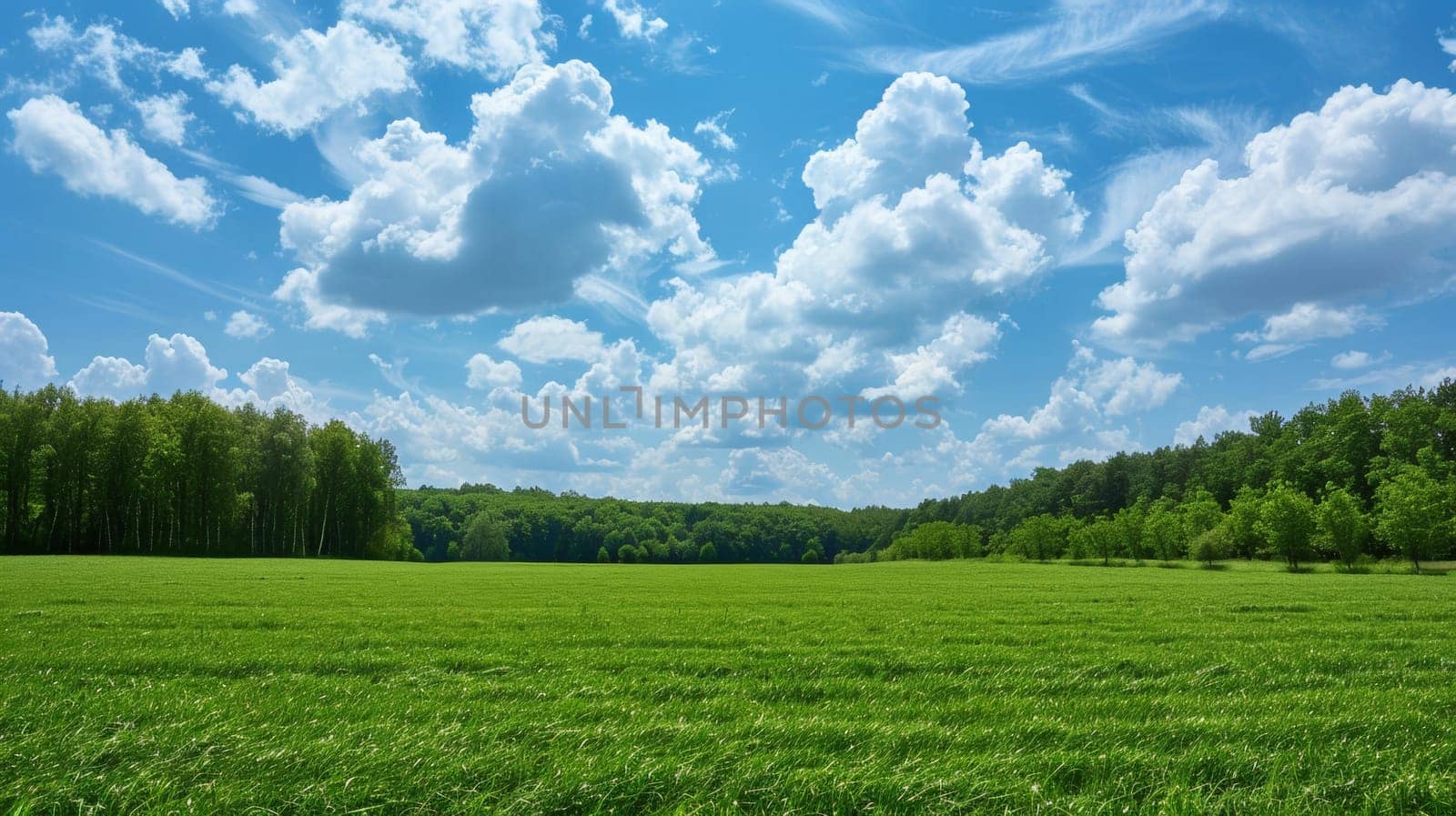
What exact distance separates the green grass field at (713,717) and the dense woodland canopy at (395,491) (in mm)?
71466

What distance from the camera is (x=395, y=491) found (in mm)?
106500

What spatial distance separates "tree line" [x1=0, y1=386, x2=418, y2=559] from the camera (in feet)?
254

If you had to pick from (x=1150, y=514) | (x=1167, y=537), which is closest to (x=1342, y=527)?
(x=1167, y=537)

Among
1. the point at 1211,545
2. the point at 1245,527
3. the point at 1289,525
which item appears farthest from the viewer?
the point at 1245,527

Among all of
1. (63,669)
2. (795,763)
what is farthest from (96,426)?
(795,763)

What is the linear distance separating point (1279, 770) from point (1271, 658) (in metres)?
7.50

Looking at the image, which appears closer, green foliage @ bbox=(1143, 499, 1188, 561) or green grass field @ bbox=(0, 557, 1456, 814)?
green grass field @ bbox=(0, 557, 1456, 814)

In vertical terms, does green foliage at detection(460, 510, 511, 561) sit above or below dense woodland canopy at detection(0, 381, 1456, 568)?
below

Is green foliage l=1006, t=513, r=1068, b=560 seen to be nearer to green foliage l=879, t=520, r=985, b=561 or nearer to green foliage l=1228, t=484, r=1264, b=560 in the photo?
green foliage l=879, t=520, r=985, b=561

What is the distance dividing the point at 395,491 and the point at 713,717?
109 metres

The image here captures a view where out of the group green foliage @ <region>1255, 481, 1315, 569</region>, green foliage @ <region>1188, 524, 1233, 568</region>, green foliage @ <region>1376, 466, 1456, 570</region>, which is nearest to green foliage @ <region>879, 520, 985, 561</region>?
green foliage @ <region>1188, 524, 1233, 568</region>

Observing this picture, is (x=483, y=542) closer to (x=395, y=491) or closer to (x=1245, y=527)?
(x=395, y=491)

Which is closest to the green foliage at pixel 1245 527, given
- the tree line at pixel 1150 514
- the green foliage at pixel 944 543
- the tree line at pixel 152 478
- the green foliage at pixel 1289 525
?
the tree line at pixel 1150 514

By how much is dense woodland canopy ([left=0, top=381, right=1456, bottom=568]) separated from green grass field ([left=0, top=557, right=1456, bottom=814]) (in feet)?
234
